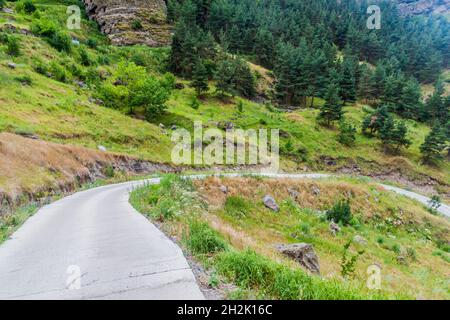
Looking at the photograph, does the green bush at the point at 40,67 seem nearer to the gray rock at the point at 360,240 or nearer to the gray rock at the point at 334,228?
the gray rock at the point at 334,228

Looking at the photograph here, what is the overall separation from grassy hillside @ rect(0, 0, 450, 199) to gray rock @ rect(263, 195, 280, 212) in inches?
703

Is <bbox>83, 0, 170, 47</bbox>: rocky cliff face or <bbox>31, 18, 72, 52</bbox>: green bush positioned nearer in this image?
<bbox>31, 18, 72, 52</bbox>: green bush

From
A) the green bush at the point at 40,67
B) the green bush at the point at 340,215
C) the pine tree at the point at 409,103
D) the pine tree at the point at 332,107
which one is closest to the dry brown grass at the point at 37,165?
the green bush at the point at 340,215

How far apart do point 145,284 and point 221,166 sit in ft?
121

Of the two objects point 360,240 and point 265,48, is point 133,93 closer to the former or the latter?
point 360,240

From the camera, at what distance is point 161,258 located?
263 inches

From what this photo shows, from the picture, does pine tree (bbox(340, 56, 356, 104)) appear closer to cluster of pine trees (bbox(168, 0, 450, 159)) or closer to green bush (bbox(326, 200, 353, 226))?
cluster of pine trees (bbox(168, 0, 450, 159))

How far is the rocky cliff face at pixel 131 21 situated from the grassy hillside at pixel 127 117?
4987 millimetres

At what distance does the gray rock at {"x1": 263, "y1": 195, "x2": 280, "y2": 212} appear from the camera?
2208 cm

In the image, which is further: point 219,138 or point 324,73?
point 324,73

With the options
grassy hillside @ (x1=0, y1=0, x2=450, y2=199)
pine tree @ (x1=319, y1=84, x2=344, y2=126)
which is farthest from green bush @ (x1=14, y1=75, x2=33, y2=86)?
pine tree @ (x1=319, y1=84, x2=344, y2=126)

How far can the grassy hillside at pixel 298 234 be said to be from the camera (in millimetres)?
5637

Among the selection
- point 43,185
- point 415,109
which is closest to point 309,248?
point 43,185
